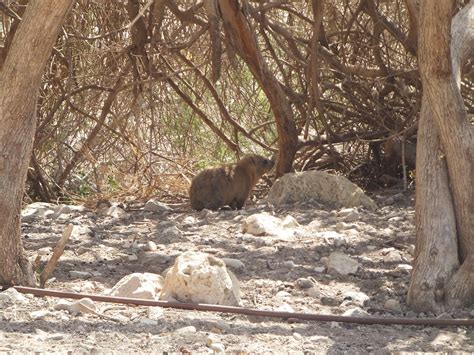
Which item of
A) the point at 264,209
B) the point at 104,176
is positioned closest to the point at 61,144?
the point at 104,176

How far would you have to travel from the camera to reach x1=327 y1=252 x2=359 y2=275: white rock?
5.32 metres

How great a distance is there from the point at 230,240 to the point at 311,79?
2.42 metres

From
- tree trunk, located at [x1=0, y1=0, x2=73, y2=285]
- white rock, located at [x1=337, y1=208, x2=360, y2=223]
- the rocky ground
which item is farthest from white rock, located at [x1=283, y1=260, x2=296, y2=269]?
tree trunk, located at [x1=0, y1=0, x2=73, y2=285]

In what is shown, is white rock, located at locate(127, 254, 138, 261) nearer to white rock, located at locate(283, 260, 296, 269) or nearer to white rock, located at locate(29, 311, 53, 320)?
white rock, located at locate(283, 260, 296, 269)

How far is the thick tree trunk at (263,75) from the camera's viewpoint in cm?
752

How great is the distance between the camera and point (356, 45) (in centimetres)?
888

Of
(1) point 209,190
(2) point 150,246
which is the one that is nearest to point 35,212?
(1) point 209,190

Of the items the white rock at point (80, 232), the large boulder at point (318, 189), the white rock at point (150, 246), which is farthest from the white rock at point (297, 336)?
the large boulder at point (318, 189)

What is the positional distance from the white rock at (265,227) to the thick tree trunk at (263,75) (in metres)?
1.87

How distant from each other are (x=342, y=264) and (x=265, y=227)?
3.16ft

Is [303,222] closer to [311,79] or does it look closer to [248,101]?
[311,79]

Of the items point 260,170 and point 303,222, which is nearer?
point 303,222

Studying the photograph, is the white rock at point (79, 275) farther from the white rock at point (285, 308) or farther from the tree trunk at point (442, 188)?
the tree trunk at point (442, 188)

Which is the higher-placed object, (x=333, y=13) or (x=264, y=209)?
(x=333, y=13)
